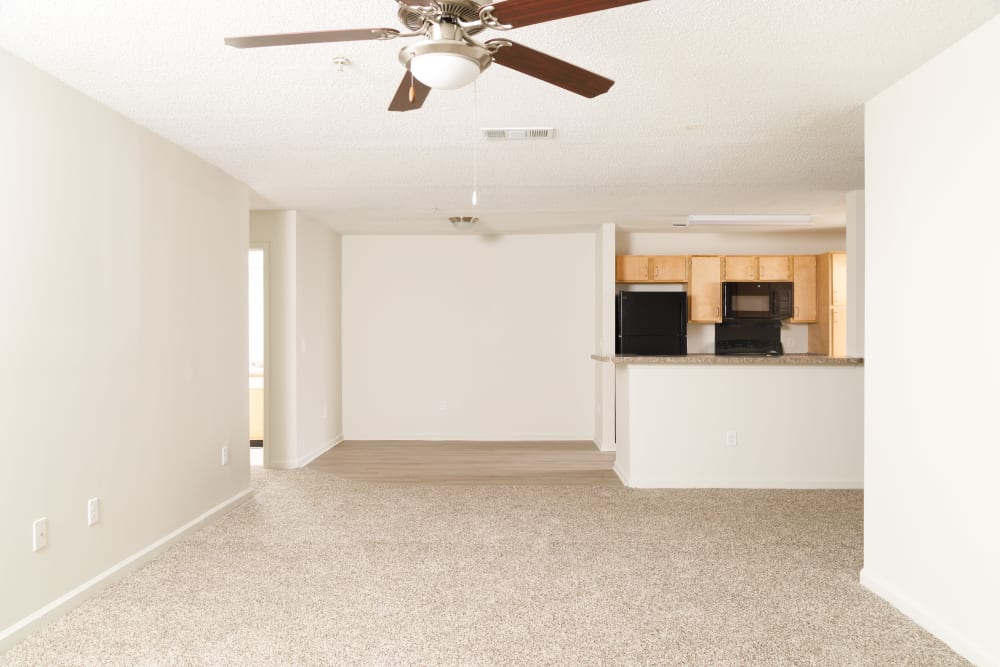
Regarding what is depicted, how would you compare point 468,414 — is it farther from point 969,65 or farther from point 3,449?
point 969,65

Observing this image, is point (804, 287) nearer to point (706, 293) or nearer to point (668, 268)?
point (706, 293)

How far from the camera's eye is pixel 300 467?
6043 mm

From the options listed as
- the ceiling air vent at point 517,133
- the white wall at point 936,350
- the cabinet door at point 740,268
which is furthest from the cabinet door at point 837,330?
the ceiling air vent at point 517,133

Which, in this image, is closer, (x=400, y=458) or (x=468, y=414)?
(x=400, y=458)

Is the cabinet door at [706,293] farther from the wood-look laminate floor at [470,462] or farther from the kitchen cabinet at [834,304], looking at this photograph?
the wood-look laminate floor at [470,462]

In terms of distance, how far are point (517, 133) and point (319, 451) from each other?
13.5 ft

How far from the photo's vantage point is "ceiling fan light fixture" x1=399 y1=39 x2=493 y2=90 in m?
1.74

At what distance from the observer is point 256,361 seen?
800 centimetres

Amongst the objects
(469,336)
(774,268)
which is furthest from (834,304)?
(469,336)

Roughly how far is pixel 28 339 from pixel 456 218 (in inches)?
161

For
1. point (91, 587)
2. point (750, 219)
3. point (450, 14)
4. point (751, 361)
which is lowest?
point (91, 587)

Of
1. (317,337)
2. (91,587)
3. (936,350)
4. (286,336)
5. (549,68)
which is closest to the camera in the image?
(549,68)

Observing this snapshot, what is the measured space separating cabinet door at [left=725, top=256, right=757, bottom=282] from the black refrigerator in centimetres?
65

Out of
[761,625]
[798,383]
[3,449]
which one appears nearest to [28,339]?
[3,449]
